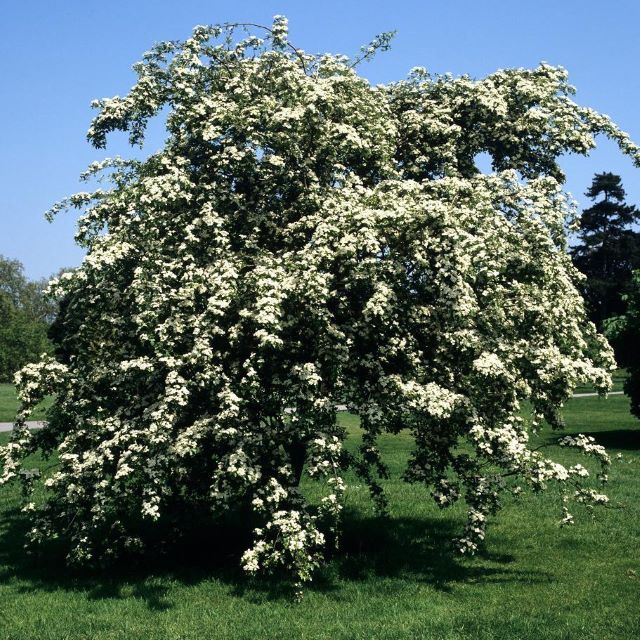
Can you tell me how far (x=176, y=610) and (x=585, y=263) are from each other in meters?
99.1

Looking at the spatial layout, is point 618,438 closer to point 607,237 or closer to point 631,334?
point 631,334

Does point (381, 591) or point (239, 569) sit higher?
point (239, 569)

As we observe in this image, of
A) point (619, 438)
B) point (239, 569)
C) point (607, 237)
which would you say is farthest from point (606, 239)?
point (239, 569)

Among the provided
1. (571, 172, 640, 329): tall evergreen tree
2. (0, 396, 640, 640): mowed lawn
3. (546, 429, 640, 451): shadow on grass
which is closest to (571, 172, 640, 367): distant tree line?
(571, 172, 640, 329): tall evergreen tree

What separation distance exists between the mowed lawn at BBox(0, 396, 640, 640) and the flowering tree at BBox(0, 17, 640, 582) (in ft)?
3.05

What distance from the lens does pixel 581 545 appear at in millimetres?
18609

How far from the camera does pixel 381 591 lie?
15266mm

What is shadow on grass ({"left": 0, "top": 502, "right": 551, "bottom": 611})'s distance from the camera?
1552cm

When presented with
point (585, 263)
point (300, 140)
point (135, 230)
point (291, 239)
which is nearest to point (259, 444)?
point (291, 239)

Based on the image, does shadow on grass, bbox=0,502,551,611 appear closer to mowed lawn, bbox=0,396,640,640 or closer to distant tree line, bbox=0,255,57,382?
mowed lawn, bbox=0,396,640,640

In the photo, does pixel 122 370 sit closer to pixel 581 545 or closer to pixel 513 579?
pixel 513 579

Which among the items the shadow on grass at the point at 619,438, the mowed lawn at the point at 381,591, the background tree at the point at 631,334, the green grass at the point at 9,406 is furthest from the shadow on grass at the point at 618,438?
the green grass at the point at 9,406

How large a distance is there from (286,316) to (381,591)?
19.1ft

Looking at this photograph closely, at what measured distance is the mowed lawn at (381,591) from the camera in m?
13.2
